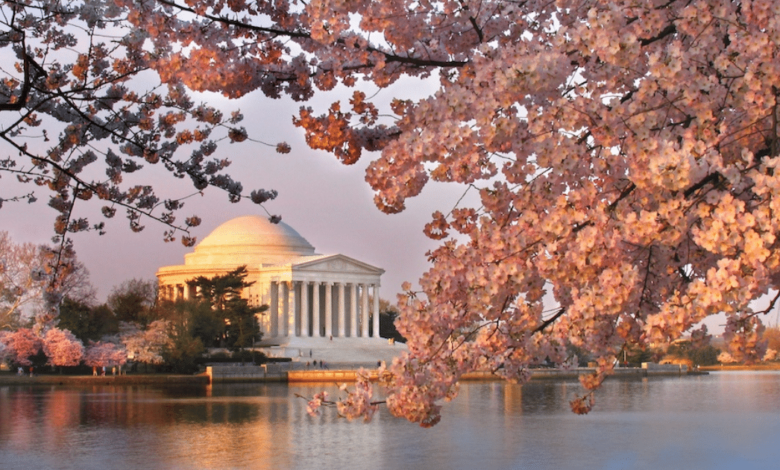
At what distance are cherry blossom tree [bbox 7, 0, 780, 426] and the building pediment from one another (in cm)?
9009

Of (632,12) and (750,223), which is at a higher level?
(632,12)

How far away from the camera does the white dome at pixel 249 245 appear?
104m

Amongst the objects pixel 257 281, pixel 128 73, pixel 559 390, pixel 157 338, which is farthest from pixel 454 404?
pixel 257 281

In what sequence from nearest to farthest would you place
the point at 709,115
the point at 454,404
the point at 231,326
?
the point at 709,115 → the point at 454,404 → the point at 231,326

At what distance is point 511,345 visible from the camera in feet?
24.4

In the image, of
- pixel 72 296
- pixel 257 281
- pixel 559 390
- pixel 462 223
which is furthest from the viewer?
pixel 257 281

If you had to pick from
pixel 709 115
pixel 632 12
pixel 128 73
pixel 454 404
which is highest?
pixel 128 73

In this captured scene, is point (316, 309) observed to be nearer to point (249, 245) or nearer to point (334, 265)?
point (334, 265)

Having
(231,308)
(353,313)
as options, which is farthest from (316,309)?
(231,308)

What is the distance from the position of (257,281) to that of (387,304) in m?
31.0

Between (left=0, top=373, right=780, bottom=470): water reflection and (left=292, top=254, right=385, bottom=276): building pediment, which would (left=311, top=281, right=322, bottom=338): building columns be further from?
(left=0, top=373, right=780, bottom=470): water reflection

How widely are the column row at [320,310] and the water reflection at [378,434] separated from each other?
50.5 meters

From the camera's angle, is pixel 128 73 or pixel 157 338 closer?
pixel 128 73

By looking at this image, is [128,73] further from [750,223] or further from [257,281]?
[257,281]
